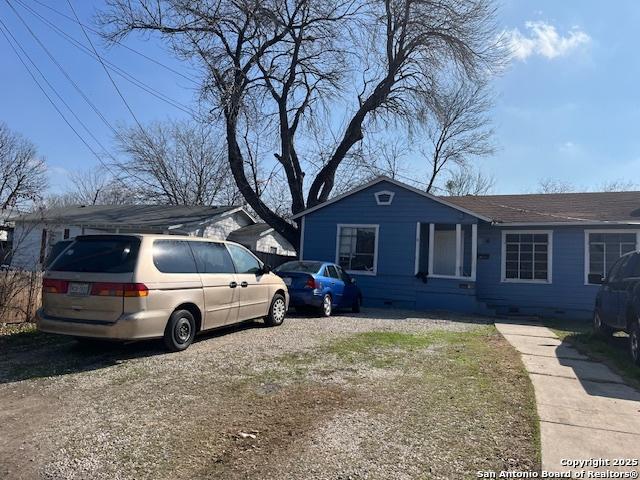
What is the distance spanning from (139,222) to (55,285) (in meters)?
17.3

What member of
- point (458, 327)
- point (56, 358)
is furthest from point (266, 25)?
point (56, 358)

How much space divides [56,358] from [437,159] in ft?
106

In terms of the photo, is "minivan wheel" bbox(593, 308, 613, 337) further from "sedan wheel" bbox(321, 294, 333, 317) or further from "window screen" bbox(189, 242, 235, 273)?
"window screen" bbox(189, 242, 235, 273)

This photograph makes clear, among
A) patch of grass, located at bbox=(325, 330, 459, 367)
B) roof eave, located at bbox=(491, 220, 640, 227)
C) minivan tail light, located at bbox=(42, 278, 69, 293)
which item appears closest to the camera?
minivan tail light, located at bbox=(42, 278, 69, 293)

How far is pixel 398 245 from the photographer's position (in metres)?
16.9

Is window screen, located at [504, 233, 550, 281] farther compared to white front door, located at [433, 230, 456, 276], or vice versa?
white front door, located at [433, 230, 456, 276]

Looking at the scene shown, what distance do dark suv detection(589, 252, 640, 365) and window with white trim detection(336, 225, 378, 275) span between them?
7.83m

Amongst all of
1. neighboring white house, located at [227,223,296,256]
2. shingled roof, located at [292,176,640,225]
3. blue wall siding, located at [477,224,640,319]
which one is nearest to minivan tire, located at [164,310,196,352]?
shingled roof, located at [292,176,640,225]

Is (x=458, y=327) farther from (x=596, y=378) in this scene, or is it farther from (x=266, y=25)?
(x=266, y=25)

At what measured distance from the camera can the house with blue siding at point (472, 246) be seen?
50.9ft

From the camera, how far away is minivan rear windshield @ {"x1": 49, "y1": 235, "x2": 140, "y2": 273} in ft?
22.6

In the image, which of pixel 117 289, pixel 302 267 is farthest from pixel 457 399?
pixel 302 267

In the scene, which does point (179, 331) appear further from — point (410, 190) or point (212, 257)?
point (410, 190)

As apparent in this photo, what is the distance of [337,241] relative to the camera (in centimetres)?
1788
